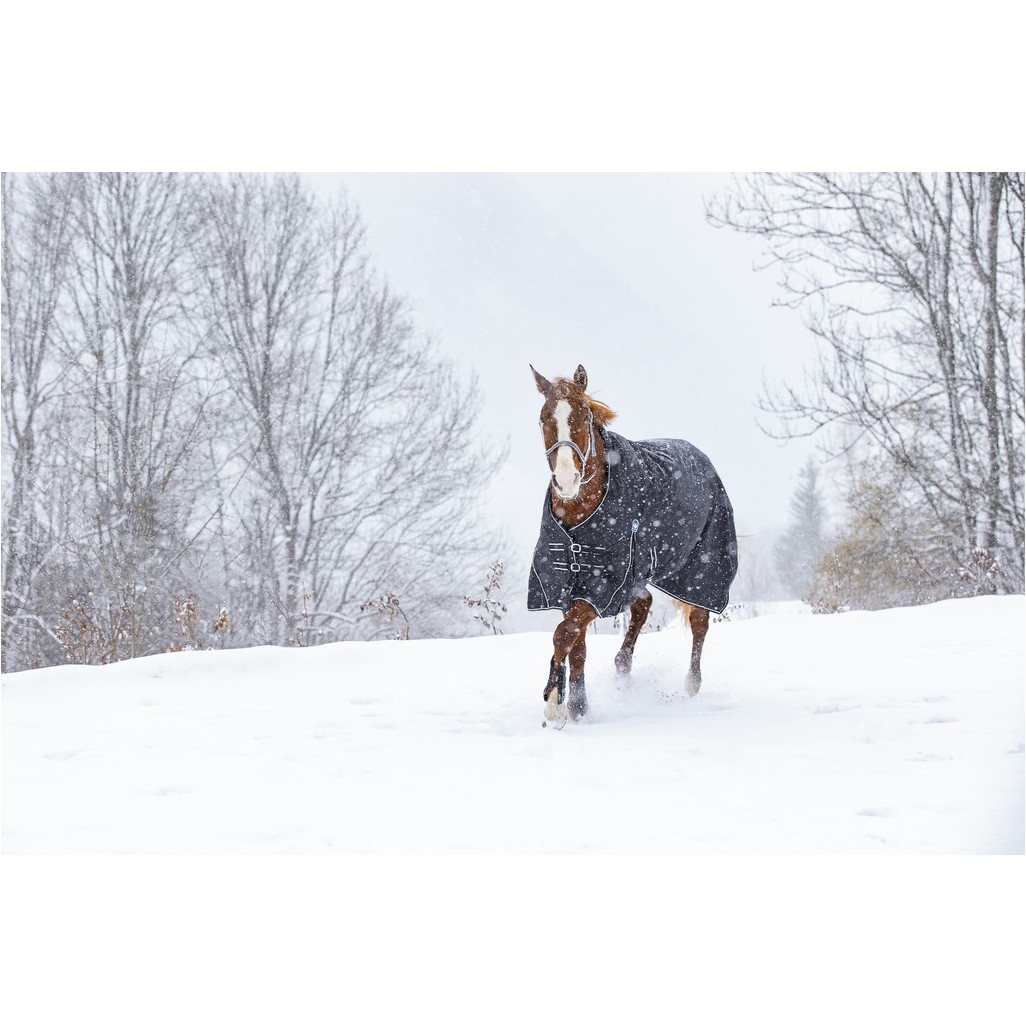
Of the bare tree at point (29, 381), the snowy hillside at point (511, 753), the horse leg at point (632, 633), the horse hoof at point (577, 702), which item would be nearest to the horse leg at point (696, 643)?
the snowy hillside at point (511, 753)

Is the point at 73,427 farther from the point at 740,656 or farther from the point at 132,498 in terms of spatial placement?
the point at 740,656

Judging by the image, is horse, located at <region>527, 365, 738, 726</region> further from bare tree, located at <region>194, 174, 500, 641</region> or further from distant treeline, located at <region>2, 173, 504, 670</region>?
bare tree, located at <region>194, 174, 500, 641</region>

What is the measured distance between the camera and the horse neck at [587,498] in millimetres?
4238

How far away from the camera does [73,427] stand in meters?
10.4

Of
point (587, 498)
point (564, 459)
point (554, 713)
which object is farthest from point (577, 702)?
point (564, 459)

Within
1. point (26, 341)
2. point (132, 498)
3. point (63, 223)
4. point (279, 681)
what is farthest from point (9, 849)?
point (63, 223)

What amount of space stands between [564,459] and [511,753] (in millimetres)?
1282

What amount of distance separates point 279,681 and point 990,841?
12.8ft

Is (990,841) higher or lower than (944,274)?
lower

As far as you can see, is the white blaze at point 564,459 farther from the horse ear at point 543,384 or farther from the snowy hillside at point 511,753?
the snowy hillside at point 511,753

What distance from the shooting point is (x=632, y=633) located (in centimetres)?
510

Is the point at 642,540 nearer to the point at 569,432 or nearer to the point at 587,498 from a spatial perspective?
the point at 587,498

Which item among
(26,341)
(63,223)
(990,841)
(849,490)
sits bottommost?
(990,841)

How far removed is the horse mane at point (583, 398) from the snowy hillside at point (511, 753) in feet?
4.81
